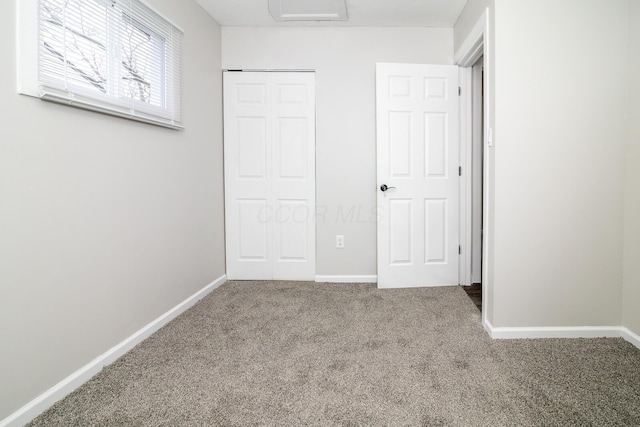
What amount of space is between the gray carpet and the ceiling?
2476mm

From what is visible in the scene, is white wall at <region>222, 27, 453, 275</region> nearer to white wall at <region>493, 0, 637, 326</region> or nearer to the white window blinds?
the white window blinds

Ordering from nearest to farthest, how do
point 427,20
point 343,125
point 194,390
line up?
point 194,390 → point 427,20 → point 343,125

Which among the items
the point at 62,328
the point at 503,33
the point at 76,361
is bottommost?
the point at 76,361

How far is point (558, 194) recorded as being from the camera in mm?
1856

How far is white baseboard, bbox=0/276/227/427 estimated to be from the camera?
3.99 ft

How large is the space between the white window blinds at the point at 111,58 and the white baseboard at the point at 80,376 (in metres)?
1.26

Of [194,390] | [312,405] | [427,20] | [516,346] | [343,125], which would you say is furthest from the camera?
[343,125]

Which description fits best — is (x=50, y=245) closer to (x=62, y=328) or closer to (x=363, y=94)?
(x=62, y=328)

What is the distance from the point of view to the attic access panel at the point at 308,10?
250 centimetres

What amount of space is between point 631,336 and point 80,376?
9.87ft

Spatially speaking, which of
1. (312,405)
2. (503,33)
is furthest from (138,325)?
(503,33)

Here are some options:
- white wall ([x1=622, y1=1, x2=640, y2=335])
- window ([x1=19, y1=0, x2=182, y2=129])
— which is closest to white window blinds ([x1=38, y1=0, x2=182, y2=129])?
window ([x1=19, y1=0, x2=182, y2=129])

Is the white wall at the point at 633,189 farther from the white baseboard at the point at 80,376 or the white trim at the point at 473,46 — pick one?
the white baseboard at the point at 80,376

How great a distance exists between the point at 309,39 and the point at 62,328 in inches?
113
